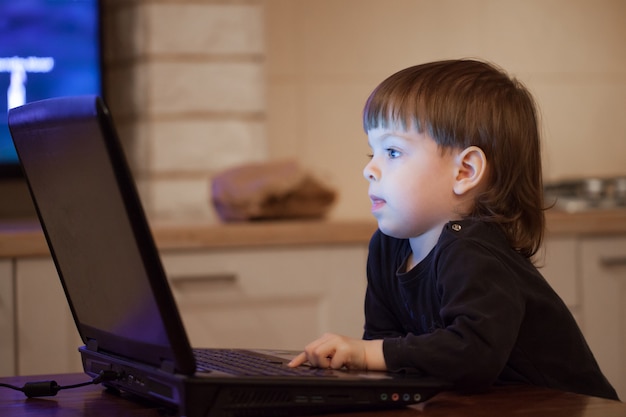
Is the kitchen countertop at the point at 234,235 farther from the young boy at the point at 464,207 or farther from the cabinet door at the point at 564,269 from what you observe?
the young boy at the point at 464,207

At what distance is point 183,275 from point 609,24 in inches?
72.6

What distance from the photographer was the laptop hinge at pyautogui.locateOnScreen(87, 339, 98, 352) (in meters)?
1.03

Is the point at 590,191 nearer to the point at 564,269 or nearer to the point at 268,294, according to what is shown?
the point at 564,269

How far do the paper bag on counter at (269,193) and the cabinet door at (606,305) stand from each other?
2.30 ft

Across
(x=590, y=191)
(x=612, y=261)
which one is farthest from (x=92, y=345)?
(x=590, y=191)

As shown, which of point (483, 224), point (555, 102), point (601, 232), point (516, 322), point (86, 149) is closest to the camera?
point (86, 149)

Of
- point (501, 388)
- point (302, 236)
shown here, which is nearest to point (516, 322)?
point (501, 388)

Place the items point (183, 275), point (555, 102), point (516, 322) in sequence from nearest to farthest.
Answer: point (516, 322)
point (183, 275)
point (555, 102)

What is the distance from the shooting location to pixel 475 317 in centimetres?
95

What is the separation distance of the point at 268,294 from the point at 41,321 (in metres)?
0.52

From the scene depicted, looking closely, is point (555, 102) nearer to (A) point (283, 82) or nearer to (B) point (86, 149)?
(A) point (283, 82)

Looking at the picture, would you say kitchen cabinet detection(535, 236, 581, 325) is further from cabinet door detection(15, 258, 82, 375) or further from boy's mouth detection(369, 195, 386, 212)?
boy's mouth detection(369, 195, 386, 212)

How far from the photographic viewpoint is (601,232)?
2463mm

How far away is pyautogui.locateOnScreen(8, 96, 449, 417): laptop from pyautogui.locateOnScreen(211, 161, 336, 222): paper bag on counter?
4.38 ft
